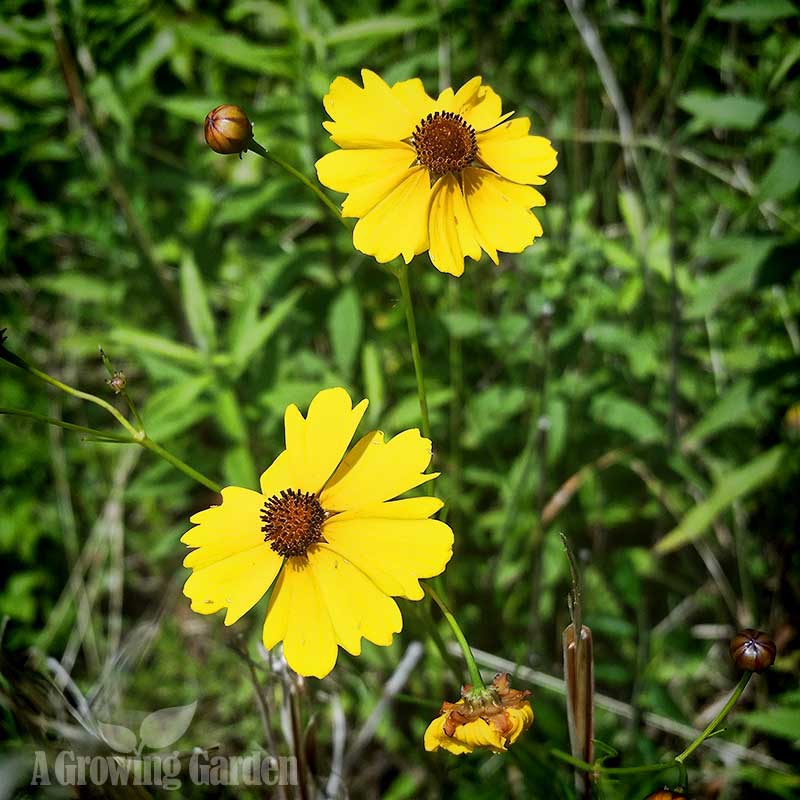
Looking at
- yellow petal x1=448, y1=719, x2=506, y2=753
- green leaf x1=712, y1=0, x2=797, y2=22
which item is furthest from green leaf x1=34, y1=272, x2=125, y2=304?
yellow petal x1=448, y1=719, x2=506, y2=753

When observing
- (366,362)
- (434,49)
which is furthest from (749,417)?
(434,49)

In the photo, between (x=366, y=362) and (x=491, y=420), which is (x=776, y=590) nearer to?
(x=491, y=420)

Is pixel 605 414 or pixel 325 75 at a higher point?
pixel 325 75

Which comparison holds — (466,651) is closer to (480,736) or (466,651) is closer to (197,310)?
(480,736)

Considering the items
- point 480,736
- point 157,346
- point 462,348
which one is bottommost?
point 480,736

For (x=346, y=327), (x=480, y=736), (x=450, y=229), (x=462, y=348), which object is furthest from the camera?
(x=462, y=348)

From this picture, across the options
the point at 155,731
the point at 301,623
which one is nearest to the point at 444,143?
the point at 301,623

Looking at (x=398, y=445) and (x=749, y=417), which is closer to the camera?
(x=398, y=445)
